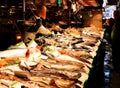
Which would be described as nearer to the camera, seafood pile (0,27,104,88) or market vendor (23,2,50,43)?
seafood pile (0,27,104,88)

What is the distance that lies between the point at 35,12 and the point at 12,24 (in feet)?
2.66

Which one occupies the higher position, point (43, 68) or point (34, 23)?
point (34, 23)

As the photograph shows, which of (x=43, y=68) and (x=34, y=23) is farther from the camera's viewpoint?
(x=34, y=23)

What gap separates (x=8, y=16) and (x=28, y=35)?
29.0 inches

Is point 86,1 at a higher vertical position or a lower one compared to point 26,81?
higher

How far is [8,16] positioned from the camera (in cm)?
728

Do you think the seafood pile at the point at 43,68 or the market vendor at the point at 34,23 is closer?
the seafood pile at the point at 43,68

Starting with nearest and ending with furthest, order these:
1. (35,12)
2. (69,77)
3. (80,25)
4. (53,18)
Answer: (69,77)
(35,12)
(53,18)
(80,25)

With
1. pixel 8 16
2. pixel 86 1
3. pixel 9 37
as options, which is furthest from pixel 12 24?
pixel 86 1

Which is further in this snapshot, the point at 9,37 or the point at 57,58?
the point at 9,37

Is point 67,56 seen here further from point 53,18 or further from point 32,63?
point 53,18

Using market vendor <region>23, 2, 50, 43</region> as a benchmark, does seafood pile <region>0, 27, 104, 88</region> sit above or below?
below

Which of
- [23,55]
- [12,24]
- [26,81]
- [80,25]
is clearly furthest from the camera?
[80,25]

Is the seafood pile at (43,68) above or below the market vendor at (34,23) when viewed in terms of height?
below
